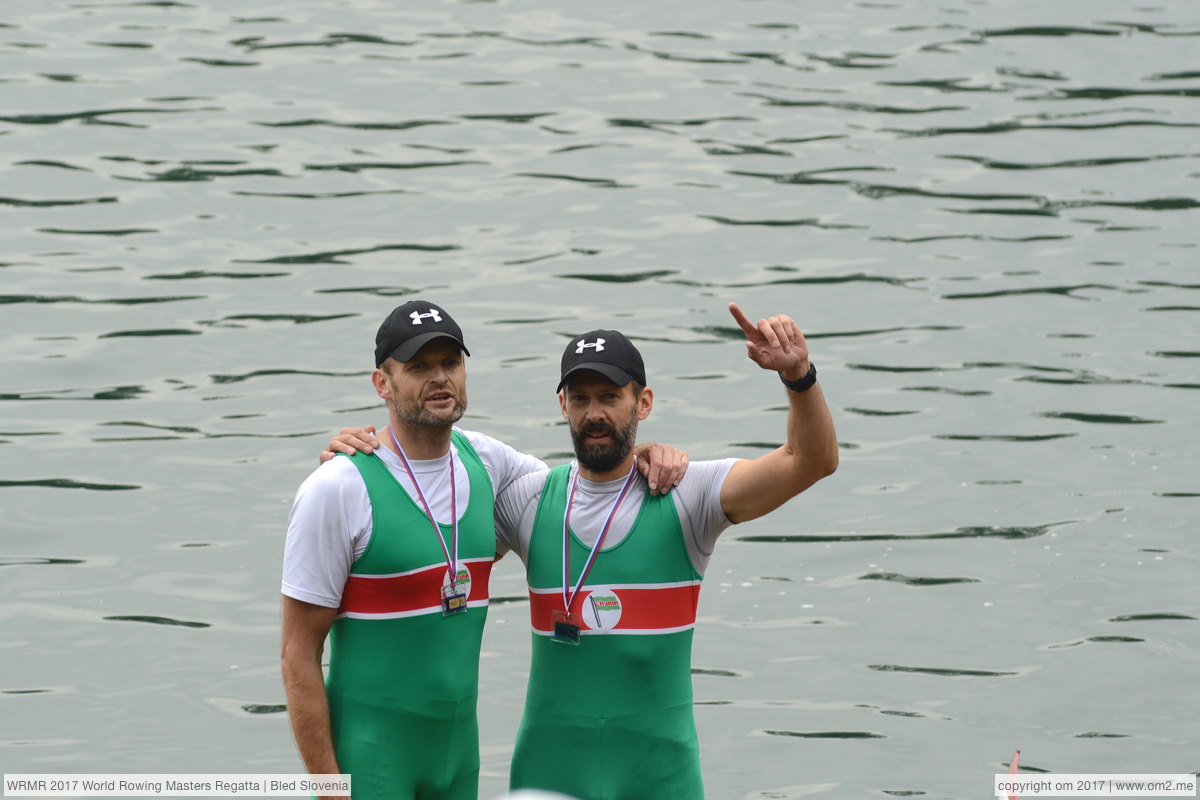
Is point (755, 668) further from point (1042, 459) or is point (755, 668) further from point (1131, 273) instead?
point (1131, 273)

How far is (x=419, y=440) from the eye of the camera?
23.4 feet

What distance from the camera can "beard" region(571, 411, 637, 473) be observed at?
7.19 meters

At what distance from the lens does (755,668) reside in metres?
12.0

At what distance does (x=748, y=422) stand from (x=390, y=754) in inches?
340

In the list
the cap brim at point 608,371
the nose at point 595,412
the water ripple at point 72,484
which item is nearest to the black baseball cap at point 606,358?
the cap brim at point 608,371

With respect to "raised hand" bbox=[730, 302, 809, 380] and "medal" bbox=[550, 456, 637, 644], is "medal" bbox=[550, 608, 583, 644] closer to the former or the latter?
"medal" bbox=[550, 456, 637, 644]

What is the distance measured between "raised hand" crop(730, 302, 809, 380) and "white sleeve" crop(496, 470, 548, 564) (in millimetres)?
1156

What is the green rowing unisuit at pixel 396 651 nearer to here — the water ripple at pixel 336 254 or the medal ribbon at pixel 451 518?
the medal ribbon at pixel 451 518

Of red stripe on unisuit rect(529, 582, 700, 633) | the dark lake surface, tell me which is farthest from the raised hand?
the dark lake surface

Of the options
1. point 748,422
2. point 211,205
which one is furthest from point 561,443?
point 211,205

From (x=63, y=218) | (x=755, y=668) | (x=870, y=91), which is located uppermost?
(x=870, y=91)

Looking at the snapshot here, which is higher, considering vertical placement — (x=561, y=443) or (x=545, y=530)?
(x=545, y=530)

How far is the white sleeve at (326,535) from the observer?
6.86 m

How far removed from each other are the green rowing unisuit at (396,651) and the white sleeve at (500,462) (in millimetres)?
406
